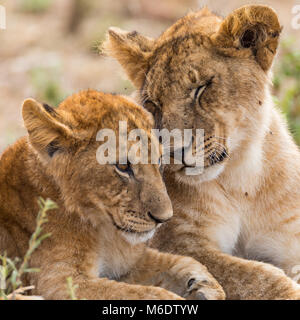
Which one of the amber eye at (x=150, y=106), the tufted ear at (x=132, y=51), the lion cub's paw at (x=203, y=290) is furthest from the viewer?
the tufted ear at (x=132, y=51)

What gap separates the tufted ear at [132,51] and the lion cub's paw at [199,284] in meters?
1.28

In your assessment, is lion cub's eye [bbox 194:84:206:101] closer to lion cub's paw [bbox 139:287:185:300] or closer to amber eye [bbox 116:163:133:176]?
amber eye [bbox 116:163:133:176]

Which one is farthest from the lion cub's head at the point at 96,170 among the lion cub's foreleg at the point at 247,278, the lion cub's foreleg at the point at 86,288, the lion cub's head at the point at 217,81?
the lion cub's foreleg at the point at 247,278

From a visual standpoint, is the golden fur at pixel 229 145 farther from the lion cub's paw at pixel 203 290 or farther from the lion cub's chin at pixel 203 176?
the lion cub's paw at pixel 203 290

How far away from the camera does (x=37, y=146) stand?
3.49m

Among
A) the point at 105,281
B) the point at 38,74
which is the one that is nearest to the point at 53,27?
the point at 38,74

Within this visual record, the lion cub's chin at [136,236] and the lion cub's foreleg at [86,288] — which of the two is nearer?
the lion cub's foreleg at [86,288]

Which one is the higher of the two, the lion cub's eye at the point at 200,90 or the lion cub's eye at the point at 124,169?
the lion cub's eye at the point at 200,90

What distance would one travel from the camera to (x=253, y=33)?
4012 millimetres

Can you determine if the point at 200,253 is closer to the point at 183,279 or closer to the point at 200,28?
the point at 183,279

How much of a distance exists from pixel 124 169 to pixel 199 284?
0.79 m

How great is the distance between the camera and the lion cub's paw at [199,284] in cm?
365

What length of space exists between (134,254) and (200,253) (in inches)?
17.4

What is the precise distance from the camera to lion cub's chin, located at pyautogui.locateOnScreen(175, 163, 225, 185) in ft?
13.0
